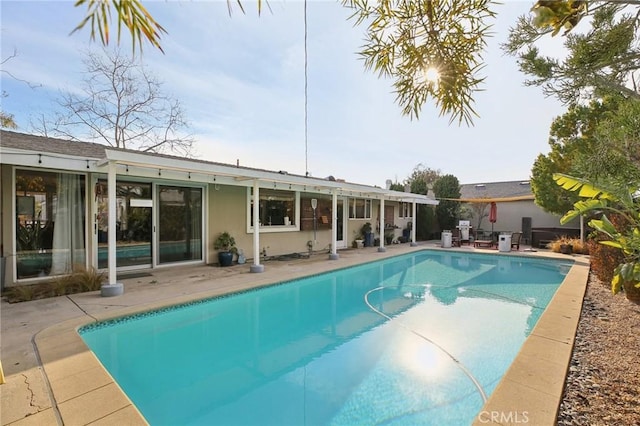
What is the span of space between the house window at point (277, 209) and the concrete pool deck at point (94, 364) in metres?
5.41

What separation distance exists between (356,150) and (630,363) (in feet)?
54.0

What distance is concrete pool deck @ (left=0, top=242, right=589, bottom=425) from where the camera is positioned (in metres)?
2.92

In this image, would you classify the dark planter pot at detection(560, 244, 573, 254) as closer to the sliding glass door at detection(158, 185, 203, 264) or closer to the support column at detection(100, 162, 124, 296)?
the sliding glass door at detection(158, 185, 203, 264)

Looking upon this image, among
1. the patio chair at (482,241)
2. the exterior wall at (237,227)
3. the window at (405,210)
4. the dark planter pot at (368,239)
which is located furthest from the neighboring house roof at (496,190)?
the exterior wall at (237,227)

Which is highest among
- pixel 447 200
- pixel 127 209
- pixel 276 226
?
pixel 447 200

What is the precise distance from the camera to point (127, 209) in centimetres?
935

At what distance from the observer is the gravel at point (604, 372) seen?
288 centimetres

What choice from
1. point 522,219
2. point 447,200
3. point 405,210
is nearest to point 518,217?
point 522,219

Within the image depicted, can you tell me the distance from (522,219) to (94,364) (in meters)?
24.6

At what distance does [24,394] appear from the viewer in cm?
323

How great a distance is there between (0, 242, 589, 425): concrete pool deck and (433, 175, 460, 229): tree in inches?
587

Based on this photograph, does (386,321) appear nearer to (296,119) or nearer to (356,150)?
(296,119)

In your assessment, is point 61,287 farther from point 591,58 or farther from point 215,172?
point 591,58

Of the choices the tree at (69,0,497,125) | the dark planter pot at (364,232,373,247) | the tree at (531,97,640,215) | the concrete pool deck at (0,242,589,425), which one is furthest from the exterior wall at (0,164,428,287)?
the tree at (531,97,640,215)
